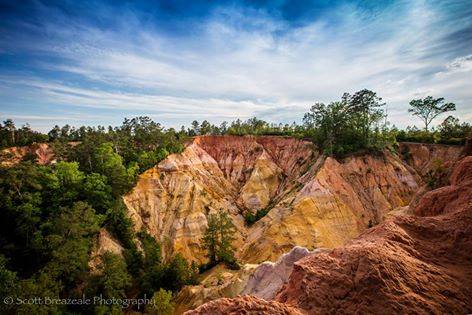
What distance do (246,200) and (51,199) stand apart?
1132 inches

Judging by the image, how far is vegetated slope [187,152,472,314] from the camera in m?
5.72

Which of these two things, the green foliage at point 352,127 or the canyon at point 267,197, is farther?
the green foliage at point 352,127

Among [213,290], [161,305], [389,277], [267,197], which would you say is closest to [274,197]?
[267,197]

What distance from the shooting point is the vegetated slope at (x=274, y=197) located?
36.2m

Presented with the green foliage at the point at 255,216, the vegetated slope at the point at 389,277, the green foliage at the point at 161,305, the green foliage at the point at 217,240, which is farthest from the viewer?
the green foliage at the point at 255,216

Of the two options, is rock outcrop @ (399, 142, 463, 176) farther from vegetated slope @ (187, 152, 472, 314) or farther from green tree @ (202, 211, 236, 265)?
vegetated slope @ (187, 152, 472, 314)

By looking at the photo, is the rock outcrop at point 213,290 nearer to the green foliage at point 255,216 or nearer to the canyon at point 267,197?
the canyon at point 267,197

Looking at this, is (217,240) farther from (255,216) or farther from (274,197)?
(274,197)

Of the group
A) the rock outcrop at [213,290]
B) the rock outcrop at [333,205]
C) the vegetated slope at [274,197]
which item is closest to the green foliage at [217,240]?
the vegetated slope at [274,197]

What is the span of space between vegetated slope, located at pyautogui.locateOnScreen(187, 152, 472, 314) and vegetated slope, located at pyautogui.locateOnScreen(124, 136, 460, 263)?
27.8 m

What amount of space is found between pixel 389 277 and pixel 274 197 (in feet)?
146

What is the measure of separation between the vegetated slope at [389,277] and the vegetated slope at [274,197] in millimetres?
27757

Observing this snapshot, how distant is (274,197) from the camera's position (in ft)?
165

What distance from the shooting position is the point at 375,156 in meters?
42.9
